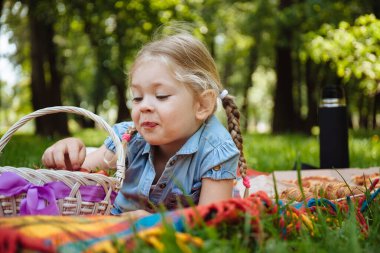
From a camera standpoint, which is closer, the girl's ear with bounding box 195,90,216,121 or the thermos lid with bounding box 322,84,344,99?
the girl's ear with bounding box 195,90,216,121

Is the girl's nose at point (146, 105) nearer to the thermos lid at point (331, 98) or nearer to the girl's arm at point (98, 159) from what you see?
the girl's arm at point (98, 159)

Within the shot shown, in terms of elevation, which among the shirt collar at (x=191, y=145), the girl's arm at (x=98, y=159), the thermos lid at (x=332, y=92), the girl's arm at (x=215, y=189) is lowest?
the girl's arm at (x=215, y=189)

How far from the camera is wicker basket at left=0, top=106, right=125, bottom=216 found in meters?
2.11

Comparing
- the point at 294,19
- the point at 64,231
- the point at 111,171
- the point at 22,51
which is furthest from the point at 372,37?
the point at 22,51

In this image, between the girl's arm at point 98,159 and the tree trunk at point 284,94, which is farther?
the tree trunk at point 284,94

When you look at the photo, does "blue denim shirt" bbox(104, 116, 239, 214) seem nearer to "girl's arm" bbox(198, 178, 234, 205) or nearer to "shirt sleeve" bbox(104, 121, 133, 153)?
"girl's arm" bbox(198, 178, 234, 205)

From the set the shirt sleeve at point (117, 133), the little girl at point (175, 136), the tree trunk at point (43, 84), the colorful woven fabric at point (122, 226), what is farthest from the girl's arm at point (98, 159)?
the tree trunk at point (43, 84)

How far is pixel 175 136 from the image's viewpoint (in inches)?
93.9

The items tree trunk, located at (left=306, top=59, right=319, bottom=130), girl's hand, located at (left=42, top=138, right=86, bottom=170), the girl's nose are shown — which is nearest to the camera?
the girl's nose

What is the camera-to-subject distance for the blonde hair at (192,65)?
2.41m

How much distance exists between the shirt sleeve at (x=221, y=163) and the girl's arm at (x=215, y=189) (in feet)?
0.09

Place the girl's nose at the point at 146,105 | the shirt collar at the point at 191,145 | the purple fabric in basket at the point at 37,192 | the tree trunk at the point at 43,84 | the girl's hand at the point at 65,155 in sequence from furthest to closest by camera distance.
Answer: the tree trunk at the point at 43,84 < the girl's hand at the point at 65,155 < the shirt collar at the point at 191,145 < the girl's nose at the point at 146,105 < the purple fabric in basket at the point at 37,192

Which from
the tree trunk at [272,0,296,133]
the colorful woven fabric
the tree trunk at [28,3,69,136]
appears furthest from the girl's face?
the tree trunk at [272,0,296,133]

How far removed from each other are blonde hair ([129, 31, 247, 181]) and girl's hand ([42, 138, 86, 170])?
0.53 metres
